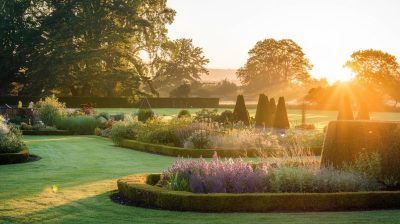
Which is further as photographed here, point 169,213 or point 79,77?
point 79,77

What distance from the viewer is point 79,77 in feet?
186

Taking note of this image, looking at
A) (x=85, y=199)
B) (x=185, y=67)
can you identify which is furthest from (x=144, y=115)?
(x=185, y=67)

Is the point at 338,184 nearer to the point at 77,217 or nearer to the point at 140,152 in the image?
the point at 77,217

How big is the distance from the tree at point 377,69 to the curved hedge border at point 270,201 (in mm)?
80239

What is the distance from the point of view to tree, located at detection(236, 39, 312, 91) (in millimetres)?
101312

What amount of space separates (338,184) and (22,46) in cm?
5135

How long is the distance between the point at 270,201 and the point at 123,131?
17.0 metres

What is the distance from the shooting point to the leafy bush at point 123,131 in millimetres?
26547

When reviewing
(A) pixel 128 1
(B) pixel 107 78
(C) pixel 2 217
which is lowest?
(C) pixel 2 217

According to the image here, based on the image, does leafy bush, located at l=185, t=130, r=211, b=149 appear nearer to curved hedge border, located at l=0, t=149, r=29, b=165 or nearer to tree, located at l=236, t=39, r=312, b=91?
curved hedge border, located at l=0, t=149, r=29, b=165

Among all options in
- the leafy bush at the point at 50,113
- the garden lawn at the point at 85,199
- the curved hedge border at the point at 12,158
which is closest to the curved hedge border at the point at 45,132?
the leafy bush at the point at 50,113

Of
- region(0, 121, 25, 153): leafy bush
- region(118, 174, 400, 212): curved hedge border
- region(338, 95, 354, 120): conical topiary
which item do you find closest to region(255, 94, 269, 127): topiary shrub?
region(338, 95, 354, 120): conical topiary

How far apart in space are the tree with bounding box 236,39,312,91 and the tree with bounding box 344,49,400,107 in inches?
341

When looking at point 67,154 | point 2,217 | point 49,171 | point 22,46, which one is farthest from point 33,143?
point 22,46
